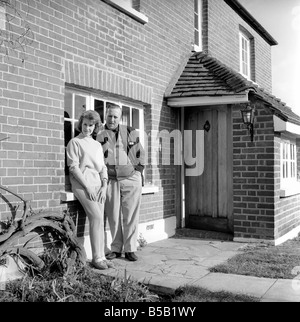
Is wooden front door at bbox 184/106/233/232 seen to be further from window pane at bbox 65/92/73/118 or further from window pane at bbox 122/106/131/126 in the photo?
window pane at bbox 65/92/73/118

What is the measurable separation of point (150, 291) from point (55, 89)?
106 inches

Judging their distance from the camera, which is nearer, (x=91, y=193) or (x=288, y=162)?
(x=91, y=193)

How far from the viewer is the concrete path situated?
164 inches

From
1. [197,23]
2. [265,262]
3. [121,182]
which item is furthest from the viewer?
[197,23]

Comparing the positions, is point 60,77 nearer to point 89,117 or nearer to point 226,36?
point 89,117

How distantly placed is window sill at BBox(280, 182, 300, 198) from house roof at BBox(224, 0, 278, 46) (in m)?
4.77

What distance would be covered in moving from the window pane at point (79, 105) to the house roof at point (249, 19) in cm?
594

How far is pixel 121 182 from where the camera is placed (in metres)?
5.65

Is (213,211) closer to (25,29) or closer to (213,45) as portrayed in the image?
(213,45)

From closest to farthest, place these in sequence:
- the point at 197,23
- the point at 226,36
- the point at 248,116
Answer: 1. the point at 248,116
2. the point at 197,23
3. the point at 226,36

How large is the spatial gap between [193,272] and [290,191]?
333 centimetres

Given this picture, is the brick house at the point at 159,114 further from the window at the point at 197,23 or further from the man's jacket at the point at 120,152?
the man's jacket at the point at 120,152

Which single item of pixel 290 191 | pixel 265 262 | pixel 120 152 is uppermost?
pixel 120 152

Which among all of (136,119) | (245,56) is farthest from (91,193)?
(245,56)
